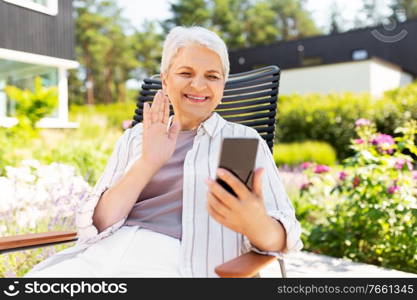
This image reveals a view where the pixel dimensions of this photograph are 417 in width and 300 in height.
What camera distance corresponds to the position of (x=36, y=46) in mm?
8617

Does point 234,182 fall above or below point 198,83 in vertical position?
below

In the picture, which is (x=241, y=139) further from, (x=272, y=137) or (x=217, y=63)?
(x=272, y=137)

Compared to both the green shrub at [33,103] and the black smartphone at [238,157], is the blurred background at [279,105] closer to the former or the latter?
the green shrub at [33,103]

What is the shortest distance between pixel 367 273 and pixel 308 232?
0.90m

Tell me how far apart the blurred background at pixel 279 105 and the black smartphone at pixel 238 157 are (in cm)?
163

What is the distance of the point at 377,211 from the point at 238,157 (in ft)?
7.53

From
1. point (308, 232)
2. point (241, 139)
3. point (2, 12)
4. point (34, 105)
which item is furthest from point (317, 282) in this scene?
point (2, 12)

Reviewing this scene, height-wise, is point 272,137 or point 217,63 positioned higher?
point 217,63

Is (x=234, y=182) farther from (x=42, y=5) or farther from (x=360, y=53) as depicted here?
(x=360, y=53)

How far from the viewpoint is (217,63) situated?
4.77ft

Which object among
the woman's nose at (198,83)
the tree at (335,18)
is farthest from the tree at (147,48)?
the woman's nose at (198,83)

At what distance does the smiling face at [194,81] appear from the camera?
4.73 feet

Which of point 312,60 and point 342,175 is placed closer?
point 342,175

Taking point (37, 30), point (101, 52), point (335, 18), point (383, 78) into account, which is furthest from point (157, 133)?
point (335, 18)
